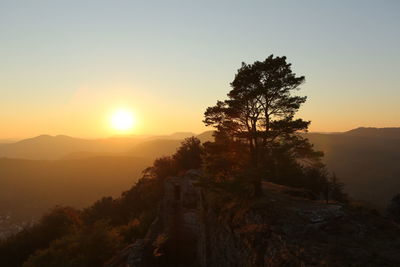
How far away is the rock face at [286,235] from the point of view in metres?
12.1

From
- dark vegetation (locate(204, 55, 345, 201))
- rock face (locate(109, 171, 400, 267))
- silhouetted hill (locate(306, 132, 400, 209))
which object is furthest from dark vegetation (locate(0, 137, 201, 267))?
silhouetted hill (locate(306, 132, 400, 209))

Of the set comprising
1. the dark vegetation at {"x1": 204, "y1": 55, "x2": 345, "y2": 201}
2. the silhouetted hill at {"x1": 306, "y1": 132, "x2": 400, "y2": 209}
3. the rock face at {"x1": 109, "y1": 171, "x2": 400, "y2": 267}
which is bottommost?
the silhouetted hill at {"x1": 306, "y1": 132, "x2": 400, "y2": 209}

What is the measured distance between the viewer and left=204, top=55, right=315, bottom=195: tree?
19922 millimetres

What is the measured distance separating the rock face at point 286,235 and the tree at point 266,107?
2.79 meters

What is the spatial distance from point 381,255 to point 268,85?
11795 mm

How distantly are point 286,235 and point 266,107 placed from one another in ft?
30.6

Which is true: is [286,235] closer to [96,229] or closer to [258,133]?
[258,133]

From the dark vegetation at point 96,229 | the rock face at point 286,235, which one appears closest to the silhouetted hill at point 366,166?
the dark vegetation at point 96,229

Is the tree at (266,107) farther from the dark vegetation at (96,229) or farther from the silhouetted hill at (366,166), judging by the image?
the silhouetted hill at (366,166)

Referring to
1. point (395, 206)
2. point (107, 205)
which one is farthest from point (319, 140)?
point (395, 206)

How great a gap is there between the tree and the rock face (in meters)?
2.79

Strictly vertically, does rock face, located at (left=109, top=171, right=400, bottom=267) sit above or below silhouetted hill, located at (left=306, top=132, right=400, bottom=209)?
above

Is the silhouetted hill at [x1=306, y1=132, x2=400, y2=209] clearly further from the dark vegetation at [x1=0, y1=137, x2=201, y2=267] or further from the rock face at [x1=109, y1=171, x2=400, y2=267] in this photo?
the rock face at [x1=109, y1=171, x2=400, y2=267]

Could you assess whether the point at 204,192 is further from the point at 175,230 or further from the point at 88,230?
the point at 88,230
